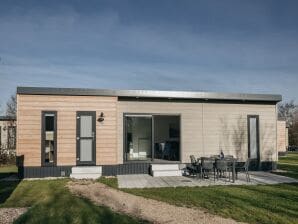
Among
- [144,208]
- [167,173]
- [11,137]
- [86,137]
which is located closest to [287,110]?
[11,137]

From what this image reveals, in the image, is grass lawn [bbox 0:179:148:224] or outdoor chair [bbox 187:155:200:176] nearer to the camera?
grass lawn [bbox 0:179:148:224]

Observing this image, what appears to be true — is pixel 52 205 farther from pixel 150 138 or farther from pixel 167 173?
pixel 150 138

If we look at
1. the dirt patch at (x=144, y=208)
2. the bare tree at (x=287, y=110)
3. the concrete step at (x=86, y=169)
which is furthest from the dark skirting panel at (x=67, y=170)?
the bare tree at (x=287, y=110)

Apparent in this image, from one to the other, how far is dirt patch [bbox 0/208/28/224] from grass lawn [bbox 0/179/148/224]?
152 mm

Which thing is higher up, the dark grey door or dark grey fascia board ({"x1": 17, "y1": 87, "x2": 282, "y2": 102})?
dark grey fascia board ({"x1": 17, "y1": 87, "x2": 282, "y2": 102})

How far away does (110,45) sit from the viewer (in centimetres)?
1927

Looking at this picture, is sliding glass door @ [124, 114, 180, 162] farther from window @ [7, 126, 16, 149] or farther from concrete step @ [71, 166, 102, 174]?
window @ [7, 126, 16, 149]

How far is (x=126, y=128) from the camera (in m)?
11.8

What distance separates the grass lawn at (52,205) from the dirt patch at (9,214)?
0.15m

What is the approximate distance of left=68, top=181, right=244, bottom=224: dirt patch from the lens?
576 cm

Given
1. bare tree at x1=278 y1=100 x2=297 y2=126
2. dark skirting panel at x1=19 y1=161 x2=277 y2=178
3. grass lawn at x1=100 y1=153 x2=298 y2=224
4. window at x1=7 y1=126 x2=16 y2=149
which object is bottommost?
grass lawn at x1=100 y1=153 x2=298 y2=224

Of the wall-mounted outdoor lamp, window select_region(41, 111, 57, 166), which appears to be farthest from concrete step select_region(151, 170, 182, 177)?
window select_region(41, 111, 57, 166)

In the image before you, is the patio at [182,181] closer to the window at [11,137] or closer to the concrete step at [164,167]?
the concrete step at [164,167]

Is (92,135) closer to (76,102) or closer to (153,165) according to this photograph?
(76,102)
